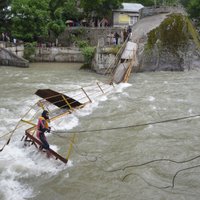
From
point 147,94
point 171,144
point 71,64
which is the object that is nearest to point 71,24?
point 71,64

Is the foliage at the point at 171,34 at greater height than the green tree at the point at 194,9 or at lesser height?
lesser

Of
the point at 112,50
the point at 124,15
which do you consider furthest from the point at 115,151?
the point at 124,15

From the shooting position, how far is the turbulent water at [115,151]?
11.1 meters

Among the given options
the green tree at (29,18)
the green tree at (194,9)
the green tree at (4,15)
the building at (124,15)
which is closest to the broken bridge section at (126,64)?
the green tree at (29,18)

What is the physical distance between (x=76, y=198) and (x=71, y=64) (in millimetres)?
25733

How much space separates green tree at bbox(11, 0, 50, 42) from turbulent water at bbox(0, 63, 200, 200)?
1514 centimetres

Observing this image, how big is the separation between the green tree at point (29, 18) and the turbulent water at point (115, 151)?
1514 cm

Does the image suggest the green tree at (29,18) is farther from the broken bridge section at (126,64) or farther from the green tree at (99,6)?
the broken bridge section at (126,64)

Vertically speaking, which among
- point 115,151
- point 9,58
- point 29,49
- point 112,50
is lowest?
point 115,151

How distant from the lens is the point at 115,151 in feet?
44.9

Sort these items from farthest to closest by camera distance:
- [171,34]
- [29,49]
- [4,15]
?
[4,15] → [29,49] → [171,34]

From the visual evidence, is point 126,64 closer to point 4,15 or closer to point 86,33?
point 86,33

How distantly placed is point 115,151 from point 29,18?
84.9ft

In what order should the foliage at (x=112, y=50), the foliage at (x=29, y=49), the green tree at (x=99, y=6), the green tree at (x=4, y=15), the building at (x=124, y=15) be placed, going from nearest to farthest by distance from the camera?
the foliage at (x=112, y=50) < the foliage at (x=29, y=49) < the green tree at (x=4, y=15) < the green tree at (x=99, y=6) < the building at (x=124, y=15)
